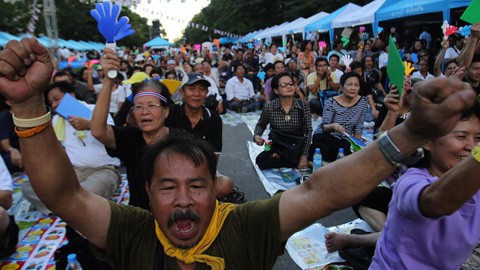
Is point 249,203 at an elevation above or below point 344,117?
above

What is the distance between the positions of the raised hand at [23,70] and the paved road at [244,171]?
97.4 inches

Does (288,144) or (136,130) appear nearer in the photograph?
(136,130)

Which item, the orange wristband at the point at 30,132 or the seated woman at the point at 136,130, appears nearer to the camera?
the orange wristband at the point at 30,132

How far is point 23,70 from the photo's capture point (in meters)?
1.09

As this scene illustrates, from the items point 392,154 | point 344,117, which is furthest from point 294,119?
point 392,154

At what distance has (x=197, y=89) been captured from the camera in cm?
364

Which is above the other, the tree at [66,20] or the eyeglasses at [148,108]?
the tree at [66,20]

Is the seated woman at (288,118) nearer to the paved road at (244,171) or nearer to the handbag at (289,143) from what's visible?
the handbag at (289,143)

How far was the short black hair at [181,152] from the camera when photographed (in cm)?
141

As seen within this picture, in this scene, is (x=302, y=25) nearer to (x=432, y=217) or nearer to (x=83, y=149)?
(x=83, y=149)

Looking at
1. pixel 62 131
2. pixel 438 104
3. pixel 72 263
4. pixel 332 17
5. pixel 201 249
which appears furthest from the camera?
pixel 332 17

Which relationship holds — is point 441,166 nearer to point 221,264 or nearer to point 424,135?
point 424,135

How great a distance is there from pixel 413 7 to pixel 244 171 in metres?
6.80

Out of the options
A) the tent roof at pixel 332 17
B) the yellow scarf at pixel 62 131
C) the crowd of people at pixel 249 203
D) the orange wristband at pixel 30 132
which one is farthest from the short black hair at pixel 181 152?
the tent roof at pixel 332 17
